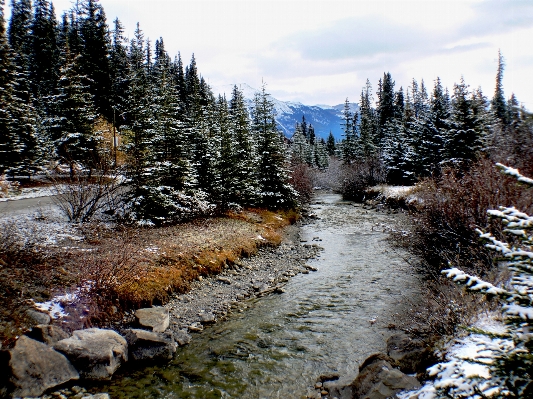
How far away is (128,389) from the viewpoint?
310 inches

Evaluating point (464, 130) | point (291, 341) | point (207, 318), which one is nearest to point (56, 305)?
point (207, 318)

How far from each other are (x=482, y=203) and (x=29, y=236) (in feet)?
59.1

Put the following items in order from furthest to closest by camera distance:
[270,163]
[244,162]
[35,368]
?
[270,163] < [244,162] < [35,368]

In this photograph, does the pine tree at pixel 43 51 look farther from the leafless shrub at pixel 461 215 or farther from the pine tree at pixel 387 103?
the pine tree at pixel 387 103

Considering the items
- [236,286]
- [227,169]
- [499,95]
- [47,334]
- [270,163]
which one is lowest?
[236,286]

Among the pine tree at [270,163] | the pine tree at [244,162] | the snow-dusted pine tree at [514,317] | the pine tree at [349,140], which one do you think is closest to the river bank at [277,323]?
the snow-dusted pine tree at [514,317]

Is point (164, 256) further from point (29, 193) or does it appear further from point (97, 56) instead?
point (97, 56)

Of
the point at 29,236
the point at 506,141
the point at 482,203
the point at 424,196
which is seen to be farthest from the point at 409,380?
the point at 506,141

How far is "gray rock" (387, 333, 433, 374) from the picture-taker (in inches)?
280

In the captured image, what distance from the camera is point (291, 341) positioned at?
33.0ft

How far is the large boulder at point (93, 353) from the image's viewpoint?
804 centimetres

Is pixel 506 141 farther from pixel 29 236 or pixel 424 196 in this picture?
pixel 29 236

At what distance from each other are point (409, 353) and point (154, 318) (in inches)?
305

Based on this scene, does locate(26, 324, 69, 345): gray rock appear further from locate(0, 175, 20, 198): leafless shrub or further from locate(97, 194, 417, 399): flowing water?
locate(0, 175, 20, 198): leafless shrub
